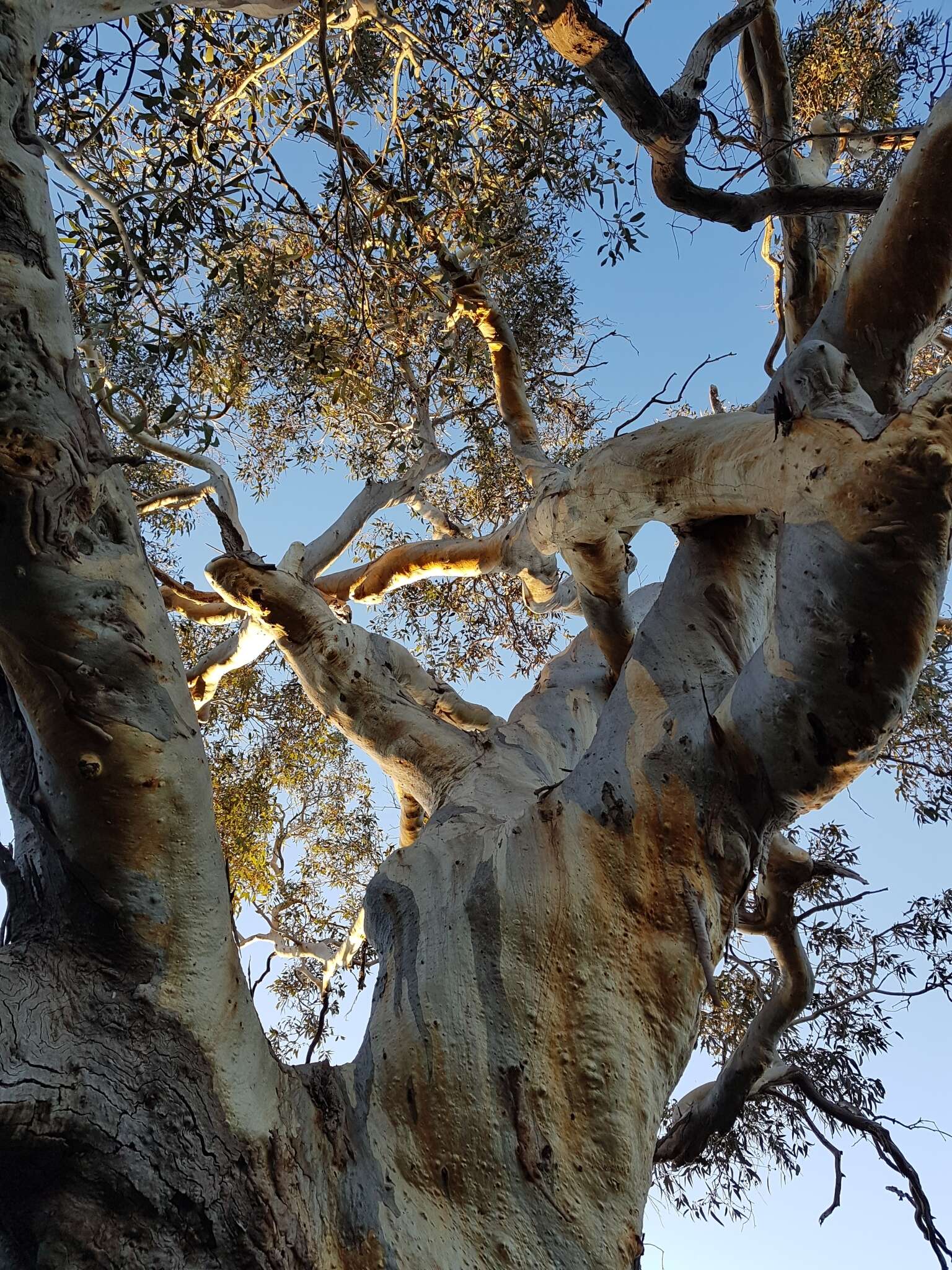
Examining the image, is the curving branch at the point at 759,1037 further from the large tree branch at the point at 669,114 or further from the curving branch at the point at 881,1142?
the large tree branch at the point at 669,114

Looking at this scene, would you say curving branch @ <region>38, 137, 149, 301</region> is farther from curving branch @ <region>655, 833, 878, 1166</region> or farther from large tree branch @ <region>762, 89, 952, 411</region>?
curving branch @ <region>655, 833, 878, 1166</region>

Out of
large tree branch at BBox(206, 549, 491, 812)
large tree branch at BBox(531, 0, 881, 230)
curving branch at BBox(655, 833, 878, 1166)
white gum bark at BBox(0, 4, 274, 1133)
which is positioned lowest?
white gum bark at BBox(0, 4, 274, 1133)

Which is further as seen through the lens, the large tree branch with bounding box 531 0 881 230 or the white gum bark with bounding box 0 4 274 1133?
the large tree branch with bounding box 531 0 881 230

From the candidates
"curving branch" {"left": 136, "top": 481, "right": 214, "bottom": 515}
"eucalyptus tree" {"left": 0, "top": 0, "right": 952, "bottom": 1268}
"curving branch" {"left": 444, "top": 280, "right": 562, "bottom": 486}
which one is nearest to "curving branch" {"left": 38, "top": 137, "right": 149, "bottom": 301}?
"eucalyptus tree" {"left": 0, "top": 0, "right": 952, "bottom": 1268}

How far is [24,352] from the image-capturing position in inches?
59.2

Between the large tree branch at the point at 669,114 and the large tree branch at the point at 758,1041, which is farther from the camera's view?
the large tree branch at the point at 758,1041

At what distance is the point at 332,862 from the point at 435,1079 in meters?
6.67

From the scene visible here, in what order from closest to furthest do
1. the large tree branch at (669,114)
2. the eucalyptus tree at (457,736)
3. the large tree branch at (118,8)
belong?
1. the eucalyptus tree at (457,736)
2. the large tree branch at (118,8)
3. the large tree branch at (669,114)

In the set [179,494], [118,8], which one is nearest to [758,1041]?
[179,494]

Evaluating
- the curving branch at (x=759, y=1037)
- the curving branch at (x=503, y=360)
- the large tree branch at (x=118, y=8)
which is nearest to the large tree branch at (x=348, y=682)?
the curving branch at (x=759, y=1037)

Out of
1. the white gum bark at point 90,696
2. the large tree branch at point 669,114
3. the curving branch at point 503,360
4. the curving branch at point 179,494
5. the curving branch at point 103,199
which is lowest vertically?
the white gum bark at point 90,696

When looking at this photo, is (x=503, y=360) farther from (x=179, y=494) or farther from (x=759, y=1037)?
(x=759, y=1037)

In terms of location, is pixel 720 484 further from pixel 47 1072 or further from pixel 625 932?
pixel 47 1072

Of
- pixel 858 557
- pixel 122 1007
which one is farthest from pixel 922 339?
pixel 122 1007
